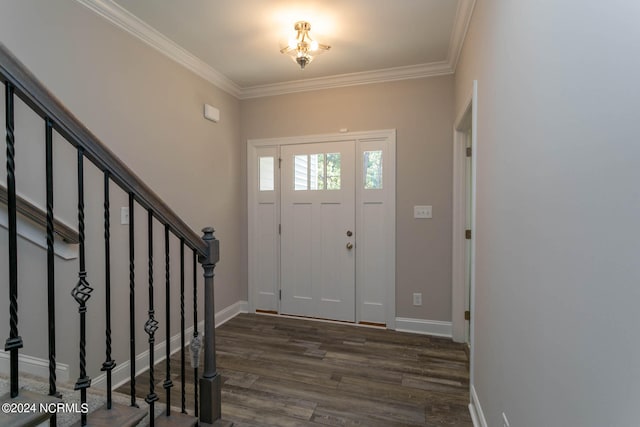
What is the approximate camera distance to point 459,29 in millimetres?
2420

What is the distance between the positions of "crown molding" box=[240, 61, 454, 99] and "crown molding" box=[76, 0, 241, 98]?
382 millimetres

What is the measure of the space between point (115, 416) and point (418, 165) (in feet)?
9.82

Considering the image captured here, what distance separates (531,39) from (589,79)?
0.48 meters

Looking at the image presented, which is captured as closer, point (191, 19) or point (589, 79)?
point (589, 79)

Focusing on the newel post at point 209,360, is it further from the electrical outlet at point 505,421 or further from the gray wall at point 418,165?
the gray wall at point 418,165

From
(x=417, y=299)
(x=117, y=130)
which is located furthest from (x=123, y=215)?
(x=417, y=299)

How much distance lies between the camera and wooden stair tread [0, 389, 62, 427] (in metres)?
0.85

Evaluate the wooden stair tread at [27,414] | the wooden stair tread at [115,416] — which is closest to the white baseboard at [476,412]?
the wooden stair tread at [115,416]

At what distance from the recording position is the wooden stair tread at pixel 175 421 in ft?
4.50

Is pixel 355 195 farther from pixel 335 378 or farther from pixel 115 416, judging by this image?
pixel 115 416

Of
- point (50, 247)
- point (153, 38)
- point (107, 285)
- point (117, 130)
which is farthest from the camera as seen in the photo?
point (153, 38)

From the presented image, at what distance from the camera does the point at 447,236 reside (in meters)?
3.14

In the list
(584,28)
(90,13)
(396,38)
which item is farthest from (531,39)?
(90,13)

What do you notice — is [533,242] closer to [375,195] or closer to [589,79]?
[589,79]
